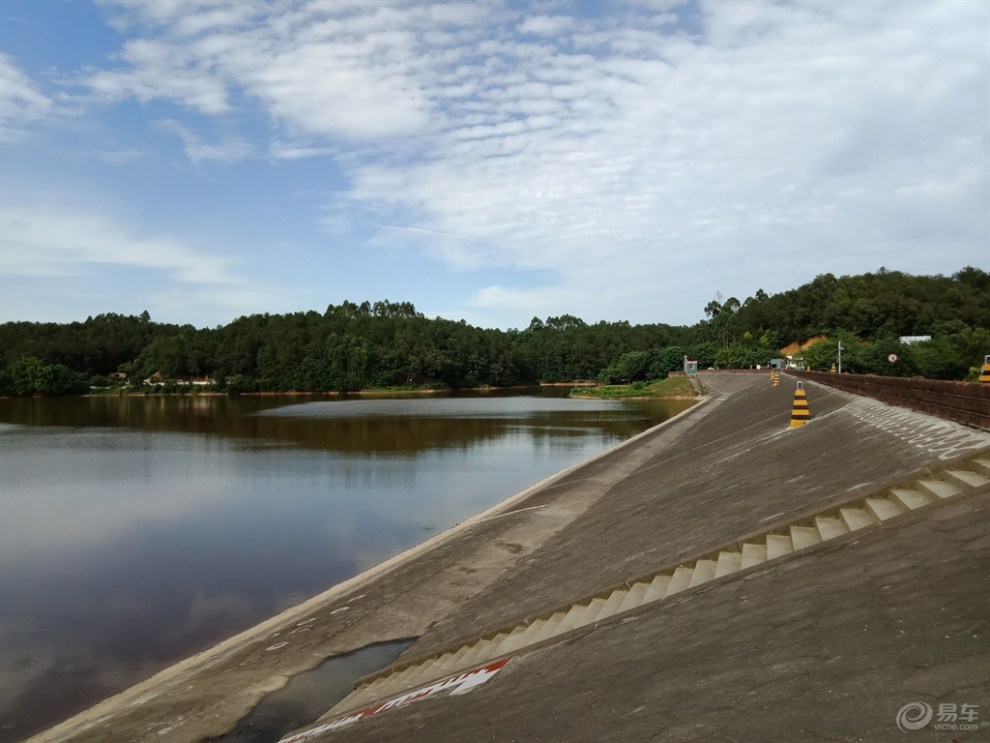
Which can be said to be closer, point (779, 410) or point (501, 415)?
point (779, 410)

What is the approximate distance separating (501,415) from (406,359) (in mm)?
67467

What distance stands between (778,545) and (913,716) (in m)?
4.18

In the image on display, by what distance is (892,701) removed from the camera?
381cm

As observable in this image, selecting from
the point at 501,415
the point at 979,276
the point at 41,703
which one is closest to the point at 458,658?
the point at 41,703

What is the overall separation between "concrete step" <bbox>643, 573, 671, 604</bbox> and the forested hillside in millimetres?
95283

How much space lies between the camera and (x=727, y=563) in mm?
7891

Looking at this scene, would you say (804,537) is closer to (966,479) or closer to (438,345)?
(966,479)

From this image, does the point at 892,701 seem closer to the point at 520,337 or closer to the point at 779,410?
the point at 779,410

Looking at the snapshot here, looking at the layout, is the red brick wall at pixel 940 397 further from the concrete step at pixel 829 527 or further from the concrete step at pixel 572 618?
the concrete step at pixel 572 618

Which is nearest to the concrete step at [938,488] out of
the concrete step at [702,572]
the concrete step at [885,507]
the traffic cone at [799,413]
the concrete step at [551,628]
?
the concrete step at [885,507]

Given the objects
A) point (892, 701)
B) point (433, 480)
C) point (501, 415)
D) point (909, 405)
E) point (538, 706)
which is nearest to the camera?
point (892, 701)

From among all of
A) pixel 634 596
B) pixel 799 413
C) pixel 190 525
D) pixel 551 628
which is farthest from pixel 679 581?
pixel 190 525

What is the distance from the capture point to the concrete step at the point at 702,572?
7.63 m

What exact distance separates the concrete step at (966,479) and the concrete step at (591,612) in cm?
401
